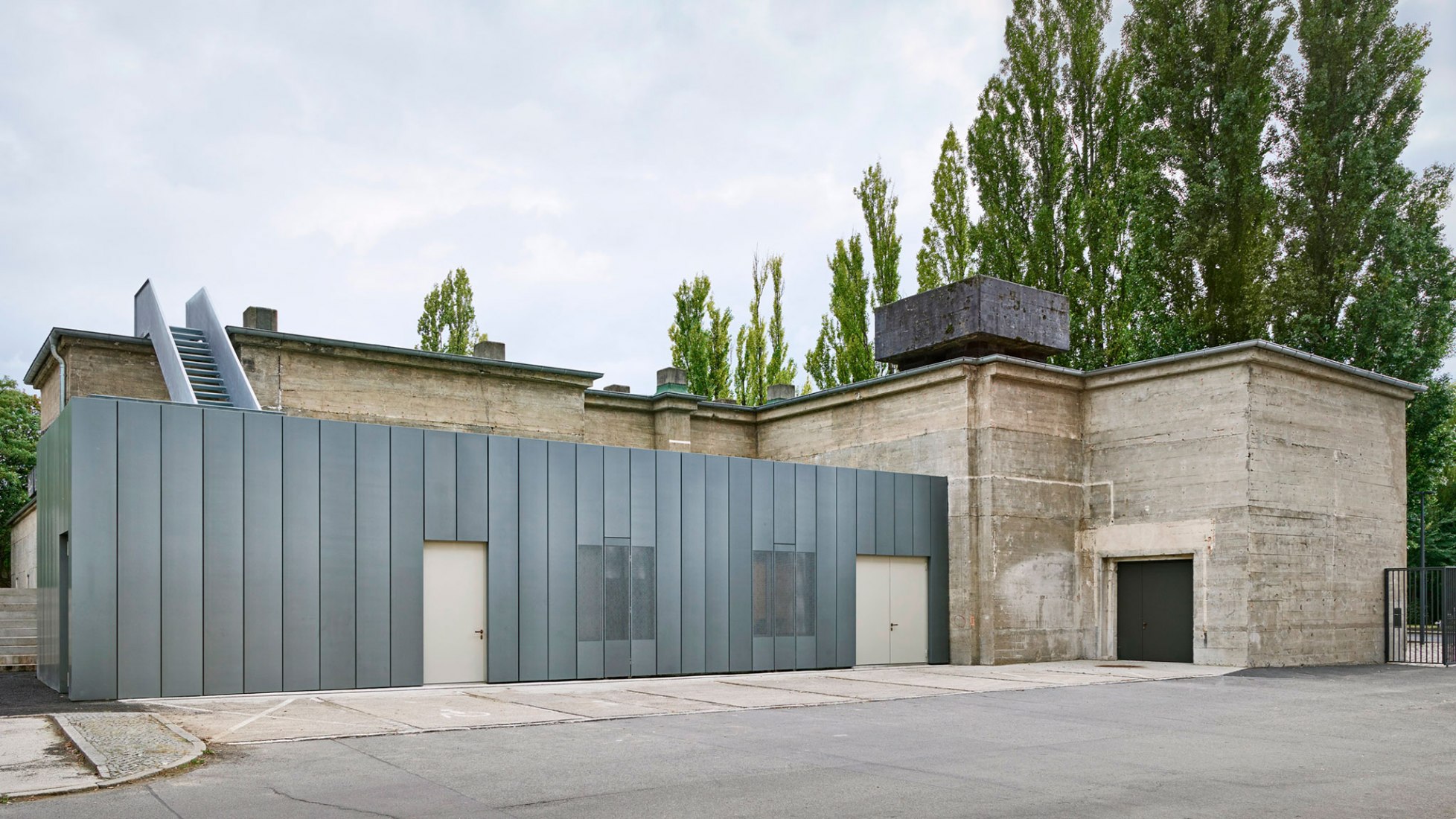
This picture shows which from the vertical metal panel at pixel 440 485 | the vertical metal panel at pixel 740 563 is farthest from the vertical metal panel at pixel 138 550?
the vertical metal panel at pixel 740 563

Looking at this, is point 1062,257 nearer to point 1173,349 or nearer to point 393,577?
point 1173,349

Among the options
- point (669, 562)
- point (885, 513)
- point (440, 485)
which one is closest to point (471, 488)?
point (440, 485)

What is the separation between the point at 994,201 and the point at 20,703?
28.9 metres

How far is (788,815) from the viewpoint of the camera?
7.76 meters

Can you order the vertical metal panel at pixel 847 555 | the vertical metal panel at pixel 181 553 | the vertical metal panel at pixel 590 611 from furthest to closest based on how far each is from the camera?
the vertical metal panel at pixel 847 555 → the vertical metal panel at pixel 590 611 → the vertical metal panel at pixel 181 553

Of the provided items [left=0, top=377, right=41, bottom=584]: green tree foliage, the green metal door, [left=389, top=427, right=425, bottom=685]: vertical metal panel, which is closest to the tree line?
the green metal door

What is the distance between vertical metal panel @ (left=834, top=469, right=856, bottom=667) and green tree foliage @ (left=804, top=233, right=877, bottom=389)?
16.2 meters

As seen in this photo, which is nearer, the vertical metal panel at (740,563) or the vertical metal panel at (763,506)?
the vertical metal panel at (740,563)

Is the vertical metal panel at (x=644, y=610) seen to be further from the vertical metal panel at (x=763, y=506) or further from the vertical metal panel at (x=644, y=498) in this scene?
the vertical metal panel at (x=763, y=506)

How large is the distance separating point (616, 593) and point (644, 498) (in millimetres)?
1802

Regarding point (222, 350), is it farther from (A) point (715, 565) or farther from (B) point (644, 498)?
(A) point (715, 565)

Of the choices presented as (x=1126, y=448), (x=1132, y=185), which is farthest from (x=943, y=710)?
(x=1132, y=185)

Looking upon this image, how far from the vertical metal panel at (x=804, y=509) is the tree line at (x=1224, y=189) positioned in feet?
46.1

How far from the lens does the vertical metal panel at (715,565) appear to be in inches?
805
